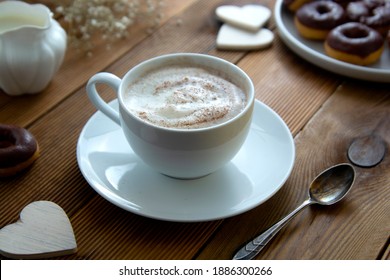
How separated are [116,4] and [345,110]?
76 cm

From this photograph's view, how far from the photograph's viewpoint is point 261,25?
148 centimetres

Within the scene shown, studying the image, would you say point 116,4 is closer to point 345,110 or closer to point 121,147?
point 121,147

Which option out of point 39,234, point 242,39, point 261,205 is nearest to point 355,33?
point 242,39

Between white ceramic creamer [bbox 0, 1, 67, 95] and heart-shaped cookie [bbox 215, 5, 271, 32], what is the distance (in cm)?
51

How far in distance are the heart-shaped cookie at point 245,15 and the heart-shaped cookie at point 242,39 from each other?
21mm

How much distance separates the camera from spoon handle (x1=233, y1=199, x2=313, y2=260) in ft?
2.77

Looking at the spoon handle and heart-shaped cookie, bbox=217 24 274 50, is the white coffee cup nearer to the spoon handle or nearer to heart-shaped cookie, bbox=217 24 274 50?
the spoon handle

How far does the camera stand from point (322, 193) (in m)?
0.96

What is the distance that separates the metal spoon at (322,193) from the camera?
856mm

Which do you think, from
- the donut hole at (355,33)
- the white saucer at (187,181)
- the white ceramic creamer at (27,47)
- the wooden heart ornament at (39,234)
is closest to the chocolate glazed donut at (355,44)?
the donut hole at (355,33)

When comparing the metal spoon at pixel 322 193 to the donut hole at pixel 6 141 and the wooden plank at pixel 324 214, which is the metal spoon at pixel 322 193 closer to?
the wooden plank at pixel 324 214

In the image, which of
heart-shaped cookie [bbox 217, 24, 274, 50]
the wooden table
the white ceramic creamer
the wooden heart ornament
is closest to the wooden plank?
the wooden table

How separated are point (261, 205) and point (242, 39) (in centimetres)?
63

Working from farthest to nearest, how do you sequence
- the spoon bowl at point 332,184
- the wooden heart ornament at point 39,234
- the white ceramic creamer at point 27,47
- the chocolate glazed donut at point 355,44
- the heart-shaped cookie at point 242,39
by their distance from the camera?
the heart-shaped cookie at point 242,39 → the chocolate glazed donut at point 355,44 → the white ceramic creamer at point 27,47 → the spoon bowl at point 332,184 → the wooden heart ornament at point 39,234
